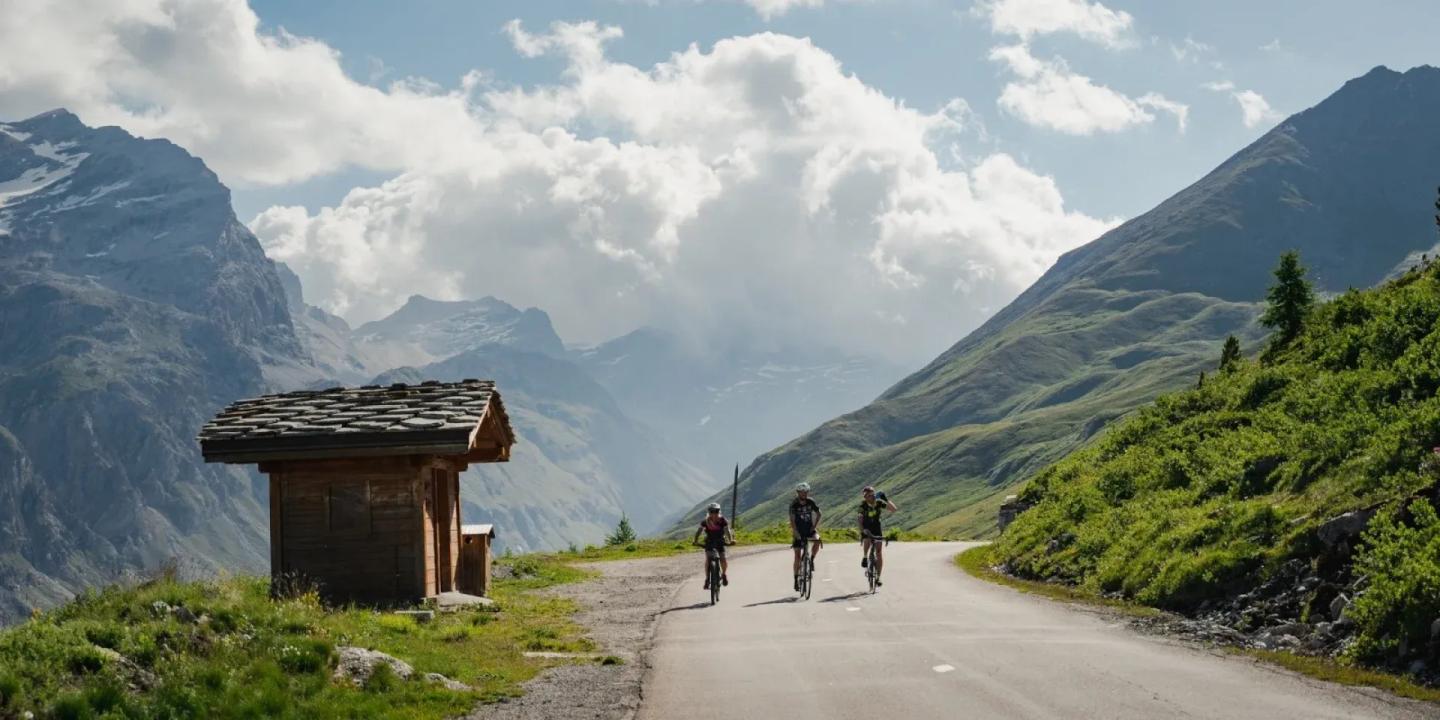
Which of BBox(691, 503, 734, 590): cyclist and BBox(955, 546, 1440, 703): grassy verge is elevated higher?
BBox(691, 503, 734, 590): cyclist

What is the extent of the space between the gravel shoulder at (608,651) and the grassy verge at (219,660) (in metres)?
0.52

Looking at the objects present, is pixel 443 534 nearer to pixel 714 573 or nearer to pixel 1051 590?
pixel 714 573

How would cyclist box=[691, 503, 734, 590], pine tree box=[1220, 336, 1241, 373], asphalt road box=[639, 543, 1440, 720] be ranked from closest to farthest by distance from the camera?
asphalt road box=[639, 543, 1440, 720]
cyclist box=[691, 503, 734, 590]
pine tree box=[1220, 336, 1241, 373]

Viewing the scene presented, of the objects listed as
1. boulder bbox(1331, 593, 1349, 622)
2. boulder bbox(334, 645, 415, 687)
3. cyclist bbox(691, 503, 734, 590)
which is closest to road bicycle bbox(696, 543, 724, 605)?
cyclist bbox(691, 503, 734, 590)

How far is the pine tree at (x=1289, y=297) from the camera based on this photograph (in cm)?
4734

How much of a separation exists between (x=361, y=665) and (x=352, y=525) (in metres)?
10.6

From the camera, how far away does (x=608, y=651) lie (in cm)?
1977

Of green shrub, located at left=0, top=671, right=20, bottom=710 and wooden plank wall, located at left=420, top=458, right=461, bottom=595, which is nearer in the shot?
green shrub, located at left=0, top=671, right=20, bottom=710

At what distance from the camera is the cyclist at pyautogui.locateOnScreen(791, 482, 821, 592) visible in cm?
2862

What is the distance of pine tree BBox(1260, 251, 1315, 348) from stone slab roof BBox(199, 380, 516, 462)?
3458 centimetres

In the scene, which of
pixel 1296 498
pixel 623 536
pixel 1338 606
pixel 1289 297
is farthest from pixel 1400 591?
pixel 623 536

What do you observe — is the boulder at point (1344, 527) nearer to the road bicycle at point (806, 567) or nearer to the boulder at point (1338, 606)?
the boulder at point (1338, 606)

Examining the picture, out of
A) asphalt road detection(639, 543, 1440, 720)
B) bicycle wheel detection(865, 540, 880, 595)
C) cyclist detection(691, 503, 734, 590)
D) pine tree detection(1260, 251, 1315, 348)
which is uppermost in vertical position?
pine tree detection(1260, 251, 1315, 348)

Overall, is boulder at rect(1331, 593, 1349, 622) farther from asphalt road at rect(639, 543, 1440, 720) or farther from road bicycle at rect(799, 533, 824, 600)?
road bicycle at rect(799, 533, 824, 600)
